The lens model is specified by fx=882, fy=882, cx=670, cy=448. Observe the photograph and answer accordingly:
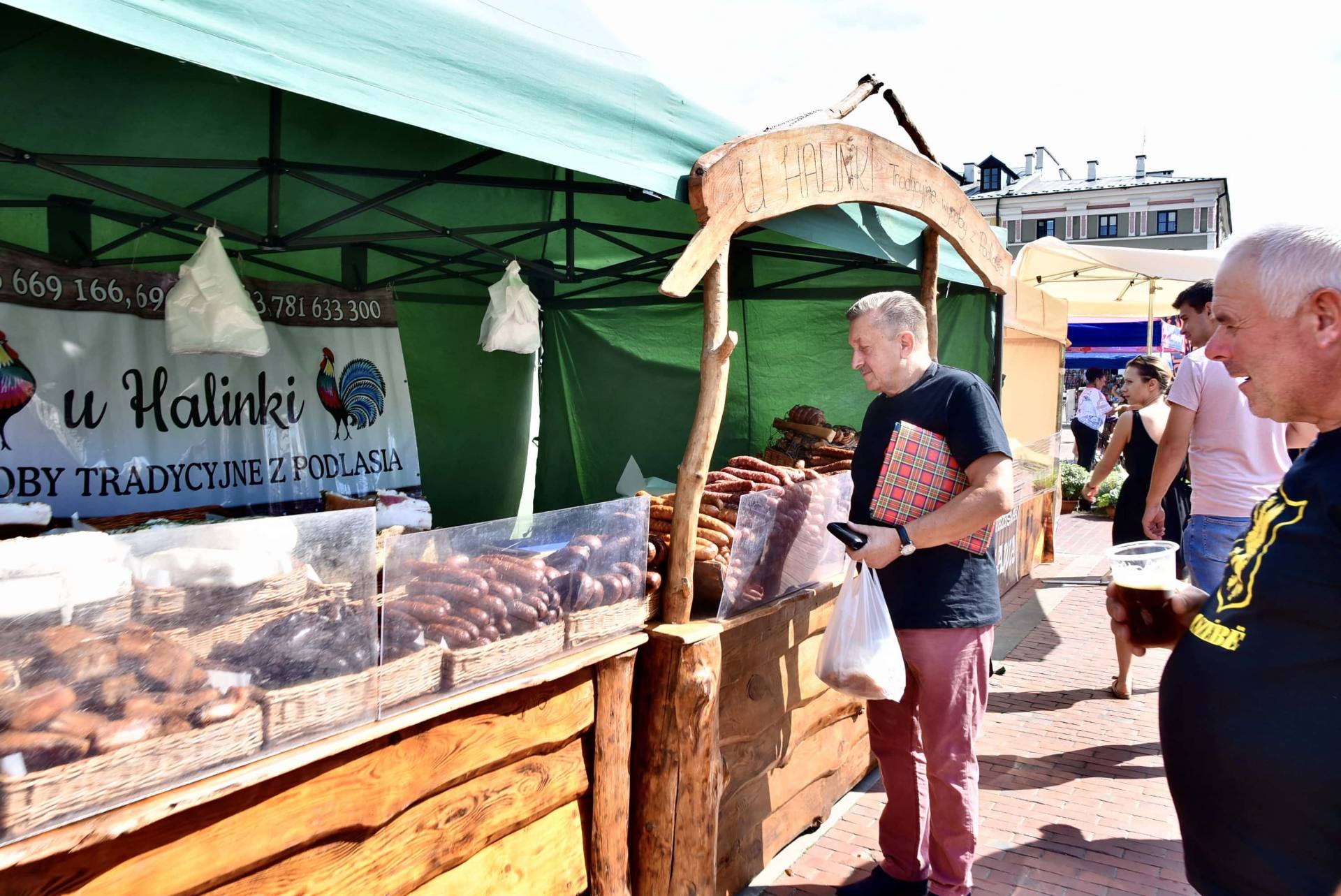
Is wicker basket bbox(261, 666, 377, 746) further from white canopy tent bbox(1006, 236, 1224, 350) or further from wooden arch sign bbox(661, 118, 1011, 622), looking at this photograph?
white canopy tent bbox(1006, 236, 1224, 350)

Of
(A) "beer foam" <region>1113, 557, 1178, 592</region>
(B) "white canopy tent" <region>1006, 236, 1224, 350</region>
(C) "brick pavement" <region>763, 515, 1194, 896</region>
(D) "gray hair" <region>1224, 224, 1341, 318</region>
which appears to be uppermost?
(B) "white canopy tent" <region>1006, 236, 1224, 350</region>

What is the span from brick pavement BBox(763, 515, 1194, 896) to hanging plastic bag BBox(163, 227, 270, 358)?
133 inches

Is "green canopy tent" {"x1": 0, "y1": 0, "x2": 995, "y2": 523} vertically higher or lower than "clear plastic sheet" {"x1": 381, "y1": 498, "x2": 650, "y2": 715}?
higher

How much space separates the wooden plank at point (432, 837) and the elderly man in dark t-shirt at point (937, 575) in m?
1.17

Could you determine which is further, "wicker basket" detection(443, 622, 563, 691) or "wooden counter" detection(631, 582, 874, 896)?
"wooden counter" detection(631, 582, 874, 896)

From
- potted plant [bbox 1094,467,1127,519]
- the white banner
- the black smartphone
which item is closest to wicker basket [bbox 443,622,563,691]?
the black smartphone

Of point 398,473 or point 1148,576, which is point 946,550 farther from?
point 398,473

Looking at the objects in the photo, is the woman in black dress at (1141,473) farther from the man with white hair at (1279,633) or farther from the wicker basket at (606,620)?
the man with white hair at (1279,633)

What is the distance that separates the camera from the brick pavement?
3416mm

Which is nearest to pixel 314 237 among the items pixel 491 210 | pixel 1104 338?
pixel 491 210

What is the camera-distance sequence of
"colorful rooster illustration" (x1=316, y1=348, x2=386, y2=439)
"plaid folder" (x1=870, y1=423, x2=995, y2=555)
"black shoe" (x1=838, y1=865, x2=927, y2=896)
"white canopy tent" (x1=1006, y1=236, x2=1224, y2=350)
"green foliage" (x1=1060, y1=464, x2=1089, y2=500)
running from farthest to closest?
"green foliage" (x1=1060, y1=464, x2=1089, y2=500)
"white canopy tent" (x1=1006, y1=236, x2=1224, y2=350)
"colorful rooster illustration" (x1=316, y1=348, x2=386, y2=439)
"black shoe" (x1=838, y1=865, x2=927, y2=896)
"plaid folder" (x1=870, y1=423, x2=995, y2=555)

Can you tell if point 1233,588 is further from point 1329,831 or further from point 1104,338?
point 1104,338

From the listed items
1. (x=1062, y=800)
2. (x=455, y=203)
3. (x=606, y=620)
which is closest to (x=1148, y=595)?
(x=606, y=620)

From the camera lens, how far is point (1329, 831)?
143 centimetres
